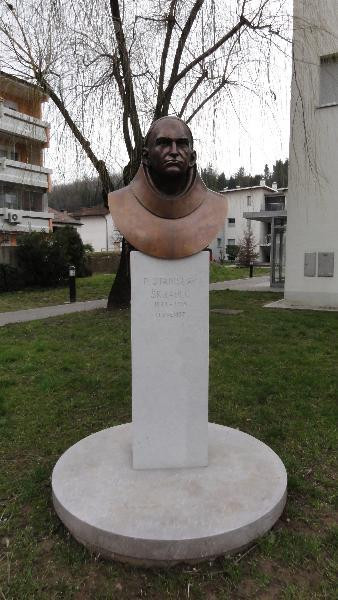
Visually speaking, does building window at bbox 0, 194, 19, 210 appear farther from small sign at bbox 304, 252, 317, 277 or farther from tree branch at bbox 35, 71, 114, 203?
small sign at bbox 304, 252, 317, 277

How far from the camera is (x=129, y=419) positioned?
445 cm

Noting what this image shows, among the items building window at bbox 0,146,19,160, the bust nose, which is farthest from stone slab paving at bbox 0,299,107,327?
building window at bbox 0,146,19,160

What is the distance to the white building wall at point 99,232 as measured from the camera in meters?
51.5

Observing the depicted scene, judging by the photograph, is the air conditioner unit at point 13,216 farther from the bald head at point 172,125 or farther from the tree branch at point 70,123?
the bald head at point 172,125

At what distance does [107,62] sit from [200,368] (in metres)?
6.66

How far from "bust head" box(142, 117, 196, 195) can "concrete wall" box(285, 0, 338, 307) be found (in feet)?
28.3

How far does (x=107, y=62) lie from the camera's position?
7.78 metres

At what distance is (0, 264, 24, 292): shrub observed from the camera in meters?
16.2

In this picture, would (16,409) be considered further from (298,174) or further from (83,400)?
(298,174)

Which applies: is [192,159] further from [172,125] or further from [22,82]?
[22,82]

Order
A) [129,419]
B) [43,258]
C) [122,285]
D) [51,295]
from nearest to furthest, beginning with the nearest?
[129,419] < [122,285] < [51,295] < [43,258]

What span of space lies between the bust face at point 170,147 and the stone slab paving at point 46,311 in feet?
24.8

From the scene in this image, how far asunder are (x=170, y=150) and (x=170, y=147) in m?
0.02

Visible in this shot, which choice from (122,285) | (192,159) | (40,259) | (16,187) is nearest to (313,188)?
(122,285)
